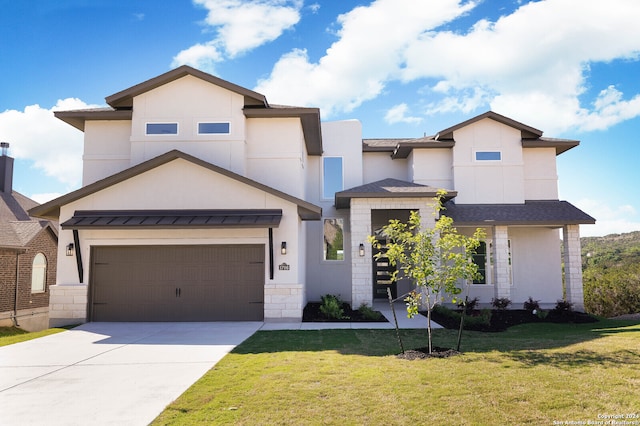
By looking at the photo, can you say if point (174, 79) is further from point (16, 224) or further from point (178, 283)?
point (16, 224)

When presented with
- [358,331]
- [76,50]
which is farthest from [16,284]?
[358,331]

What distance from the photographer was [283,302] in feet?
40.6

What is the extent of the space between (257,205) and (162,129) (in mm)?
4963

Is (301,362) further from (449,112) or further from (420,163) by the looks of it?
(449,112)

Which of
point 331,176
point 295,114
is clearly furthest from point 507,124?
point 295,114

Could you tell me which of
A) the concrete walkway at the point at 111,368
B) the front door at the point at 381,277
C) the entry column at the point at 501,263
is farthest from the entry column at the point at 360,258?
the entry column at the point at 501,263

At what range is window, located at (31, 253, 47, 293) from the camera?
63.1 feet

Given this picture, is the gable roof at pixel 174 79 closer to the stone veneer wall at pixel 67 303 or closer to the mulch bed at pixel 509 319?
the stone veneer wall at pixel 67 303

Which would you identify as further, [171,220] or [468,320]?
[468,320]

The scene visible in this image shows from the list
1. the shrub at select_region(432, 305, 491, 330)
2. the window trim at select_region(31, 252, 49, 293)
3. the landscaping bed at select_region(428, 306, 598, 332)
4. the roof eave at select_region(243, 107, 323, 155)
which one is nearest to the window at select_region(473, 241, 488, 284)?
the landscaping bed at select_region(428, 306, 598, 332)

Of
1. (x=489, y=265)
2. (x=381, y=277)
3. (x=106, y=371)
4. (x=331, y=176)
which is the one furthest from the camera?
(x=331, y=176)

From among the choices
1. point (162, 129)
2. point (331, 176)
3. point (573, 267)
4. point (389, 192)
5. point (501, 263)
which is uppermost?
point (162, 129)

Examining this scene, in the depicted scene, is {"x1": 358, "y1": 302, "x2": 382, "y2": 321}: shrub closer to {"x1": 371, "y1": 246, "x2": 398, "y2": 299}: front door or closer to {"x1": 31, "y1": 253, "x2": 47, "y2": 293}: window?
{"x1": 371, "y1": 246, "x2": 398, "y2": 299}: front door

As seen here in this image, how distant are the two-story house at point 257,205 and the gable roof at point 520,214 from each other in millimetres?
78
